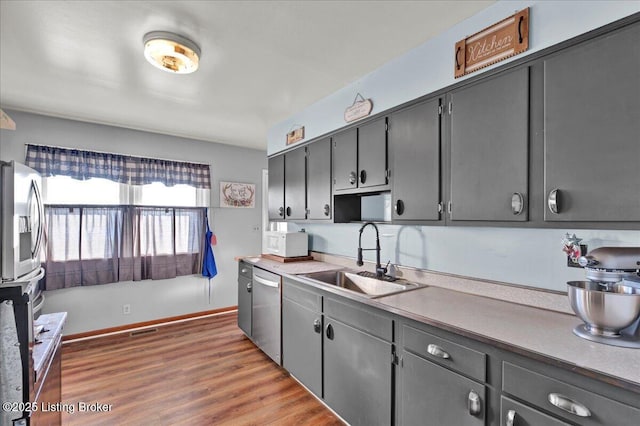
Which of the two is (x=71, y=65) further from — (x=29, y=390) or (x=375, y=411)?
(x=375, y=411)

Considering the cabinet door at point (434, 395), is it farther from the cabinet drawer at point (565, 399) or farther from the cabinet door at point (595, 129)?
the cabinet door at point (595, 129)

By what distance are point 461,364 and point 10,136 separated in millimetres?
4614

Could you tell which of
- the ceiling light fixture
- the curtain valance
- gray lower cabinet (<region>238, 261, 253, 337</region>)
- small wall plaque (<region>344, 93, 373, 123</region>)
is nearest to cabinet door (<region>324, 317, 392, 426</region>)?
gray lower cabinet (<region>238, 261, 253, 337</region>)

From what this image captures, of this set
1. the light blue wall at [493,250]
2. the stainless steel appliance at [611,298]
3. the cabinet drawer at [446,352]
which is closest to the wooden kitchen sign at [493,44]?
the light blue wall at [493,250]

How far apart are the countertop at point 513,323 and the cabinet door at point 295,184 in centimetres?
128

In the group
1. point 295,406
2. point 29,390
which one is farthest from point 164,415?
point 29,390

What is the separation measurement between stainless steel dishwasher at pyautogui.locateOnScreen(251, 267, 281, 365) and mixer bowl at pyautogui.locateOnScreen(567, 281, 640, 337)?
2.12 m

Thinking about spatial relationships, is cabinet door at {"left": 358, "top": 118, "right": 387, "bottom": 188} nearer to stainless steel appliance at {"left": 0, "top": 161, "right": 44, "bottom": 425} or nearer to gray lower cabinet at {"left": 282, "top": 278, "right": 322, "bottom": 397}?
gray lower cabinet at {"left": 282, "top": 278, "right": 322, "bottom": 397}

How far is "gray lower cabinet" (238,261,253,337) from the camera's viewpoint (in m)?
3.33

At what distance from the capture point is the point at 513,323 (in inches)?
53.4

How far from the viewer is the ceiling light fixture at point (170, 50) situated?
1.89 m

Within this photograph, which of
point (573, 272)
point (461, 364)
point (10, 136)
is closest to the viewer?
point (461, 364)

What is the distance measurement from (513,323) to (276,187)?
9.67 ft

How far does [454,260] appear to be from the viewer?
202cm
